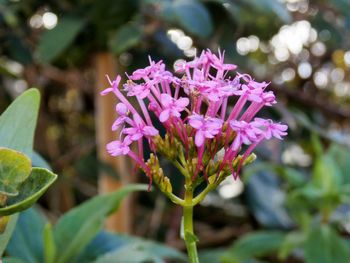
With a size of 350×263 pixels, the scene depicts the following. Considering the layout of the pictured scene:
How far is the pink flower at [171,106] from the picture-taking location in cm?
41

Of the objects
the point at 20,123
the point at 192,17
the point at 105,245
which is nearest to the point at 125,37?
the point at 192,17

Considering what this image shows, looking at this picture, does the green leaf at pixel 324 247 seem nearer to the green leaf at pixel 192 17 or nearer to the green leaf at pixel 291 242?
the green leaf at pixel 291 242

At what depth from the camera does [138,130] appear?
432 millimetres

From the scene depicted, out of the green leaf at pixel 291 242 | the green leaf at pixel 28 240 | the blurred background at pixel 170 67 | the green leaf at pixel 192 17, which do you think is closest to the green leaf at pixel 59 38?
the blurred background at pixel 170 67

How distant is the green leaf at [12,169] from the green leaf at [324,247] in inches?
24.1

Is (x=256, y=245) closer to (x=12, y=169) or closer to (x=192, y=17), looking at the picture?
(x=192, y=17)

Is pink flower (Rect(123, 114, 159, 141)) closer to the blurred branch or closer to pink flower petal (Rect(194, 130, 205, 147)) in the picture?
pink flower petal (Rect(194, 130, 205, 147))

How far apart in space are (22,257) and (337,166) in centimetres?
63

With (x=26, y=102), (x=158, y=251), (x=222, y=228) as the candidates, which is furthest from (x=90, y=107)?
(x=26, y=102)

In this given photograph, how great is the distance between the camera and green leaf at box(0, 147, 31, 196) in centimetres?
41

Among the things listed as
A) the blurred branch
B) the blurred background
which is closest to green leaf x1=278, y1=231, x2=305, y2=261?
the blurred background

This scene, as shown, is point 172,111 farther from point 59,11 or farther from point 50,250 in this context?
point 59,11

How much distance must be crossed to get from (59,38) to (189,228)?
26.3 inches

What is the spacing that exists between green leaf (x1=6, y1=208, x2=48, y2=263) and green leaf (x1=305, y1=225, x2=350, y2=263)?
0.41 meters
